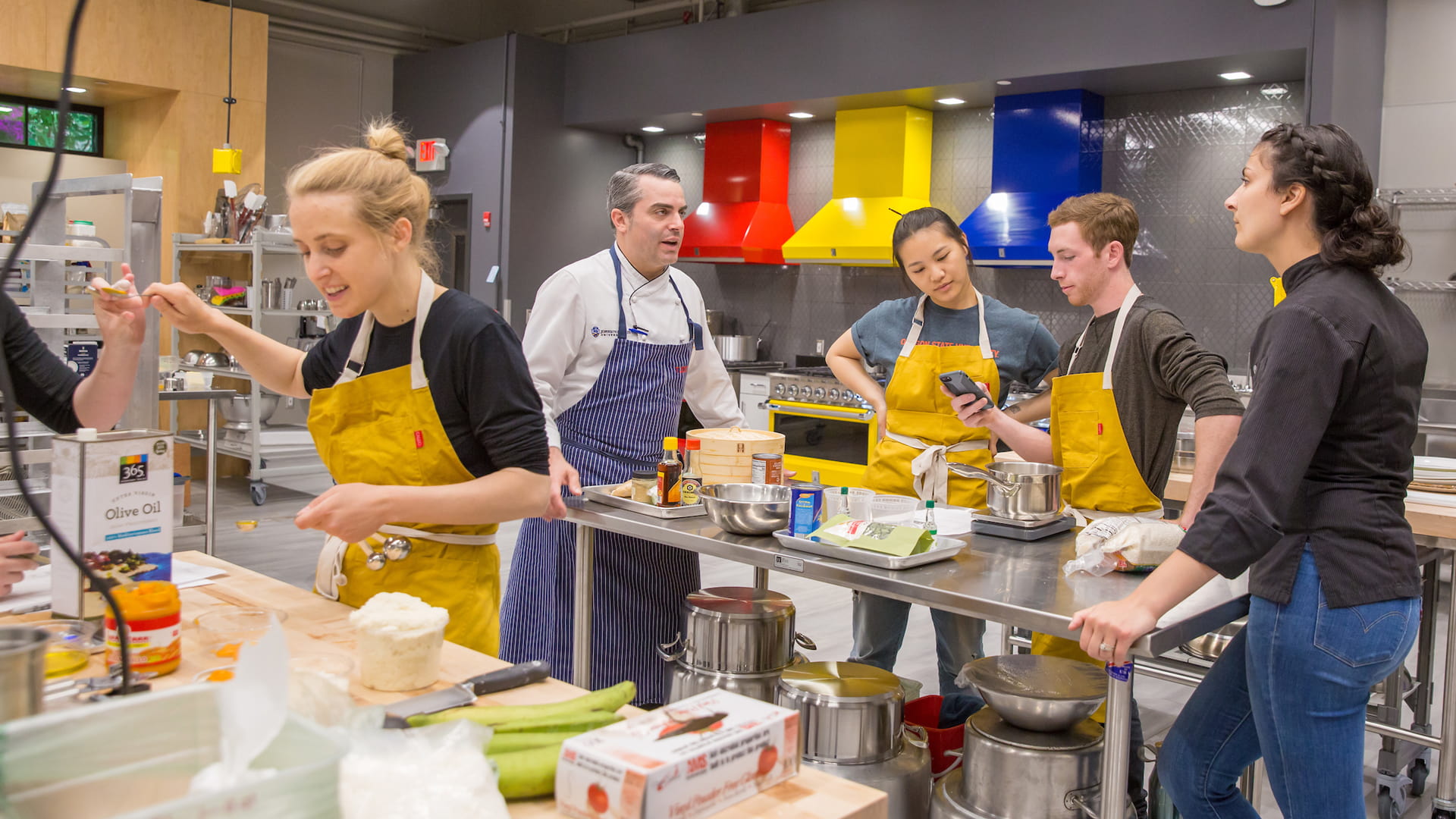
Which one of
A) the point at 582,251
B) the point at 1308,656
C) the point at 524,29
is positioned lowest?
the point at 1308,656

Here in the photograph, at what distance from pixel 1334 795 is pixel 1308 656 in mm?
224

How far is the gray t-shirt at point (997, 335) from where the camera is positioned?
327 cm

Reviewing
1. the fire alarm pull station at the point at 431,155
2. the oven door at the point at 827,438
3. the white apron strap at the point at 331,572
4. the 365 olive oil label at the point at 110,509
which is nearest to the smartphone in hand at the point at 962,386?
the white apron strap at the point at 331,572

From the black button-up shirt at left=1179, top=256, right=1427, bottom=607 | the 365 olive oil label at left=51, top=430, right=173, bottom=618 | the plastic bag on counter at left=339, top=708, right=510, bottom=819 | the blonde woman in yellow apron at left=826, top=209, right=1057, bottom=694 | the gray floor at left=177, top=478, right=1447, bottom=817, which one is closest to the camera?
the plastic bag on counter at left=339, top=708, right=510, bottom=819

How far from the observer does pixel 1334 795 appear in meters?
1.72

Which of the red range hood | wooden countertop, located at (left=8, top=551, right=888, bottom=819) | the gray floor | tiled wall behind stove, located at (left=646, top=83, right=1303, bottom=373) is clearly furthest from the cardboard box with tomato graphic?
the red range hood

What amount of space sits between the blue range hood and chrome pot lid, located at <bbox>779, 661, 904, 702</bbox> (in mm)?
4498

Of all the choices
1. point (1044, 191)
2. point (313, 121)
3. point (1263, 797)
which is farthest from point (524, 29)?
point (1263, 797)

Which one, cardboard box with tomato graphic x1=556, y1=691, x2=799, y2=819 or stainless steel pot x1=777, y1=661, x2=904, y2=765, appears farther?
stainless steel pot x1=777, y1=661, x2=904, y2=765

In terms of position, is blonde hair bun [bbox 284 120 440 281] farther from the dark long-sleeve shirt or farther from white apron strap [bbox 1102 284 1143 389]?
white apron strap [bbox 1102 284 1143 389]

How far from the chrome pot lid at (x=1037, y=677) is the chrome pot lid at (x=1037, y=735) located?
0.08m

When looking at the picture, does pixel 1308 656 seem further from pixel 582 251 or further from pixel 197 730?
pixel 582 251

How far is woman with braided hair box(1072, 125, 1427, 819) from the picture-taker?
1.68 meters

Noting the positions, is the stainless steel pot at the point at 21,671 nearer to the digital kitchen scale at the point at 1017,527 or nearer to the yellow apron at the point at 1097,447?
the digital kitchen scale at the point at 1017,527
